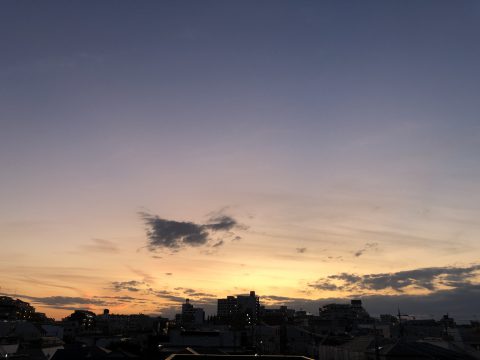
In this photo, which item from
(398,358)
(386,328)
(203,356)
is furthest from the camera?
(386,328)

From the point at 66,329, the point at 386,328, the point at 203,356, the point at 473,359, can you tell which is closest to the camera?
the point at 203,356

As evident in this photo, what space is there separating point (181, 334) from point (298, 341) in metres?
26.8

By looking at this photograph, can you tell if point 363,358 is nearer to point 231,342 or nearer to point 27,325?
point 231,342

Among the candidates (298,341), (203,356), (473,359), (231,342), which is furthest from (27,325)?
(203,356)

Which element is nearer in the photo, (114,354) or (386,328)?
(114,354)

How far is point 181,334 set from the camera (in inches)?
3253

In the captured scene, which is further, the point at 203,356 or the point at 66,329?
the point at 66,329

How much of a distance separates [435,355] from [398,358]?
4.38 metres

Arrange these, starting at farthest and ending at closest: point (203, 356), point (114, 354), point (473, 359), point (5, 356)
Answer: point (114, 354), point (5, 356), point (473, 359), point (203, 356)

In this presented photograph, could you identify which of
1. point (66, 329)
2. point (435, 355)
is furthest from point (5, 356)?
point (66, 329)

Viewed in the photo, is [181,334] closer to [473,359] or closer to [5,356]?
[5,356]

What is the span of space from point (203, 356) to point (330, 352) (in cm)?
5613

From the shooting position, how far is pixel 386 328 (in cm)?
9594

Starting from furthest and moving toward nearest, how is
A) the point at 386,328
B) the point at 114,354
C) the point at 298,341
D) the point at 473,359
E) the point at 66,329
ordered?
1. the point at 66,329
2. the point at 386,328
3. the point at 298,341
4. the point at 114,354
5. the point at 473,359
